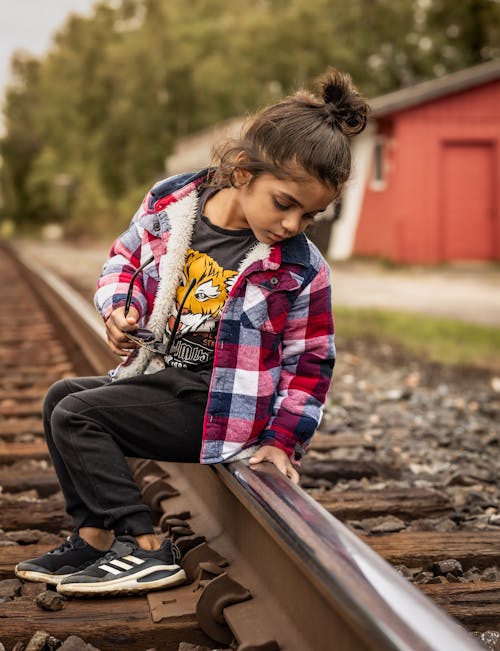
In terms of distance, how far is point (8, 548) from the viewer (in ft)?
8.08

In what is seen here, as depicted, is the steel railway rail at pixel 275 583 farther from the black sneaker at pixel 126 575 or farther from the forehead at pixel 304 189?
the forehead at pixel 304 189

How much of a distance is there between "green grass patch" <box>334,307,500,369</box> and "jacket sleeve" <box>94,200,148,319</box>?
4.66 meters

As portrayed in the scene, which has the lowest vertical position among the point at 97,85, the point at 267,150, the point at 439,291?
the point at 439,291

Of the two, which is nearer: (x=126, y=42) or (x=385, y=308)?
(x=385, y=308)

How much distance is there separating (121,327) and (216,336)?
0.77 feet

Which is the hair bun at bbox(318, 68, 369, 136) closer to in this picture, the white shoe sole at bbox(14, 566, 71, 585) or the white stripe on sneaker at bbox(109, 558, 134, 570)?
the white stripe on sneaker at bbox(109, 558, 134, 570)

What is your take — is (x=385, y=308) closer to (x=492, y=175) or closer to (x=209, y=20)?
(x=492, y=175)

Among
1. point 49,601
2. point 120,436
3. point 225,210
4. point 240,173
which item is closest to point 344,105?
point 240,173

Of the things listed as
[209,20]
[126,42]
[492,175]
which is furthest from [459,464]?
[209,20]

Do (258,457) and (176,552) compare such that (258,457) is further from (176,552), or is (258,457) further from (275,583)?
(275,583)

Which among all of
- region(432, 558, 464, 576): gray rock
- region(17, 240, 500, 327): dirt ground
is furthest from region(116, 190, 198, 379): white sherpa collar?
region(17, 240, 500, 327): dirt ground

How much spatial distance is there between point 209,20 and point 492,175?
3293 cm

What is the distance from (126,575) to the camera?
2.12m

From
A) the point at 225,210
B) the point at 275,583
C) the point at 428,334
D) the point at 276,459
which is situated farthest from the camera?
the point at 428,334
